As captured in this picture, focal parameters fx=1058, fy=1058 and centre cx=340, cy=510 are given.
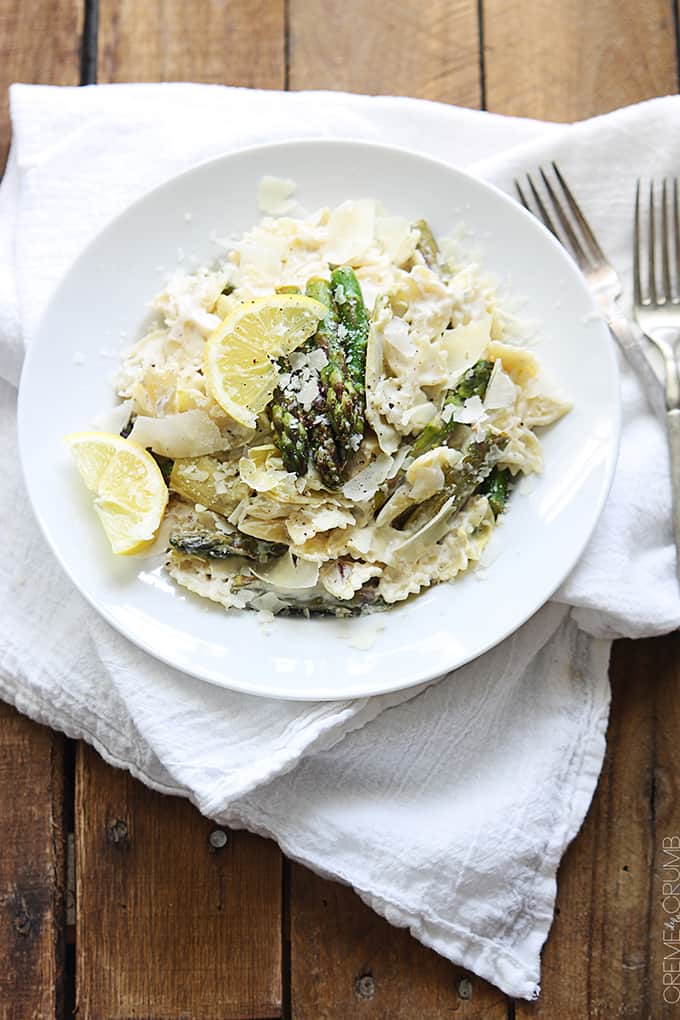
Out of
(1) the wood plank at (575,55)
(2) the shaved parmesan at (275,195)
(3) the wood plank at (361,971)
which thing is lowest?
(3) the wood plank at (361,971)

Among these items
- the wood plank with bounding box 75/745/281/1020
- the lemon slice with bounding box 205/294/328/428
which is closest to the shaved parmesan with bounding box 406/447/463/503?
Answer: the lemon slice with bounding box 205/294/328/428

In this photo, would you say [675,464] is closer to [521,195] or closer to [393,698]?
[521,195]

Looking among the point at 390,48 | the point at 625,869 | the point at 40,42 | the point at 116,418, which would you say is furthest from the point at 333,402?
the point at 40,42

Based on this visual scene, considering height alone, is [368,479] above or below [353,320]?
below

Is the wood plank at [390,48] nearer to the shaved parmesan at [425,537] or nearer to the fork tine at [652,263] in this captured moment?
the fork tine at [652,263]

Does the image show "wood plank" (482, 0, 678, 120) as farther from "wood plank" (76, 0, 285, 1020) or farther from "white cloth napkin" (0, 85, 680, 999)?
"wood plank" (76, 0, 285, 1020)

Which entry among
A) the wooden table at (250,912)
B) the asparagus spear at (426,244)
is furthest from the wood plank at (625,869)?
the asparagus spear at (426,244)
